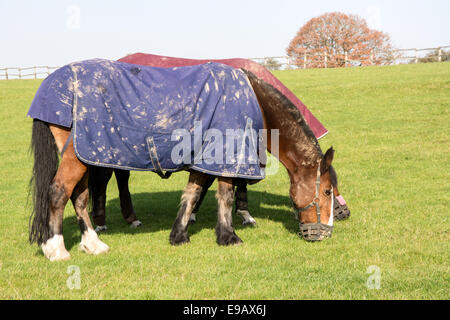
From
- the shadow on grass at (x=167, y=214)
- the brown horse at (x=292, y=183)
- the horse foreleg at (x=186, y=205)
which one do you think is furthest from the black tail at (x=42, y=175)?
the horse foreleg at (x=186, y=205)

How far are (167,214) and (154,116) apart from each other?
3.12 metres

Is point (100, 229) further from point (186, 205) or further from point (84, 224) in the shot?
point (186, 205)

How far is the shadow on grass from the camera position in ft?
22.7

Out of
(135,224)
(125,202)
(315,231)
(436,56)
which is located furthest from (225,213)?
(436,56)

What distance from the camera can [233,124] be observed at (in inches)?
218

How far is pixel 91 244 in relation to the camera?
18.2 ft

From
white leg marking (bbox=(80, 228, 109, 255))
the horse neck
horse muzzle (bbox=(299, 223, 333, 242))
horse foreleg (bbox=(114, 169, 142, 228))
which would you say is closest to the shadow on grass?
horse foreleg (bbox=(114, 169, 142, 228))

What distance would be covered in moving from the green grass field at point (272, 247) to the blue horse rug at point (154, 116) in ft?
3.71

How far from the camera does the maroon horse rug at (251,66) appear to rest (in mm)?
6914

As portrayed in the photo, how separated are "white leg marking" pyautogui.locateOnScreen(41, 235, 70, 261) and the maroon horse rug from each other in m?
3.61

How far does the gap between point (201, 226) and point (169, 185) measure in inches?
166

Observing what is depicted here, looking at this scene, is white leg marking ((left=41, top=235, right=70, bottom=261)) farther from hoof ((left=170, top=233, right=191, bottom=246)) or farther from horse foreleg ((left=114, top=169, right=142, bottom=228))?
horse foreleg ((left=114, top=169, right=142, bottom=228))
